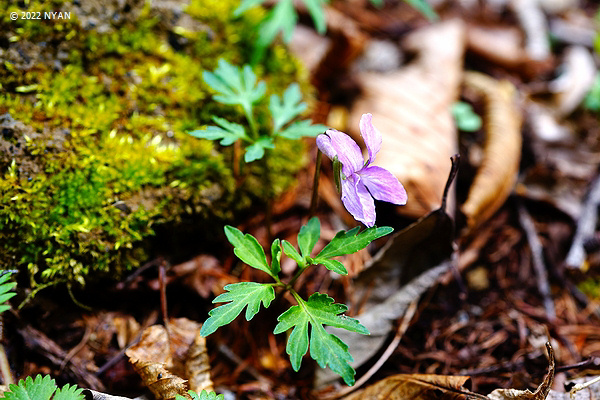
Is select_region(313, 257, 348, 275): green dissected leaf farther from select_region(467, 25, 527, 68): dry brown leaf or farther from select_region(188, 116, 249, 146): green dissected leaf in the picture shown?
select_region(467, 25, 527, 68): dry brown leaf

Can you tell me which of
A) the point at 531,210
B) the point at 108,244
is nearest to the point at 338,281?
the point at 108,244

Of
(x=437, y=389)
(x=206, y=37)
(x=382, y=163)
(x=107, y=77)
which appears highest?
(x=206, y=37)

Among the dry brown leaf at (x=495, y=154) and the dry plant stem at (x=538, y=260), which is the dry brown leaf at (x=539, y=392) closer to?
the dry plant stem at (x=538, y=260)

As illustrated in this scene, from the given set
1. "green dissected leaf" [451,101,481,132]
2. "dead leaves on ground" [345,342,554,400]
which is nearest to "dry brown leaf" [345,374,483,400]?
"dead leaves on ground" [345,342,554,400]

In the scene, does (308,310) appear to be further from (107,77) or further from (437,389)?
(107,77)

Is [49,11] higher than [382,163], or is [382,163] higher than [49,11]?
[49,11]

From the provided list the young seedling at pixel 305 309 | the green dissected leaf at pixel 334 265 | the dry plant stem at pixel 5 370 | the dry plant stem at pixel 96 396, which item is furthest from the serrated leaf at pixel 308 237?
the dry plant stem at pixel 5 370

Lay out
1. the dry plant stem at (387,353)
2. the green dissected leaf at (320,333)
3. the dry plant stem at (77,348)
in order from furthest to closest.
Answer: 1. the dry plant stem at (387,353)
2. the dry plant stem at (77,348)
3. the green dissected leaf at (320,333)
